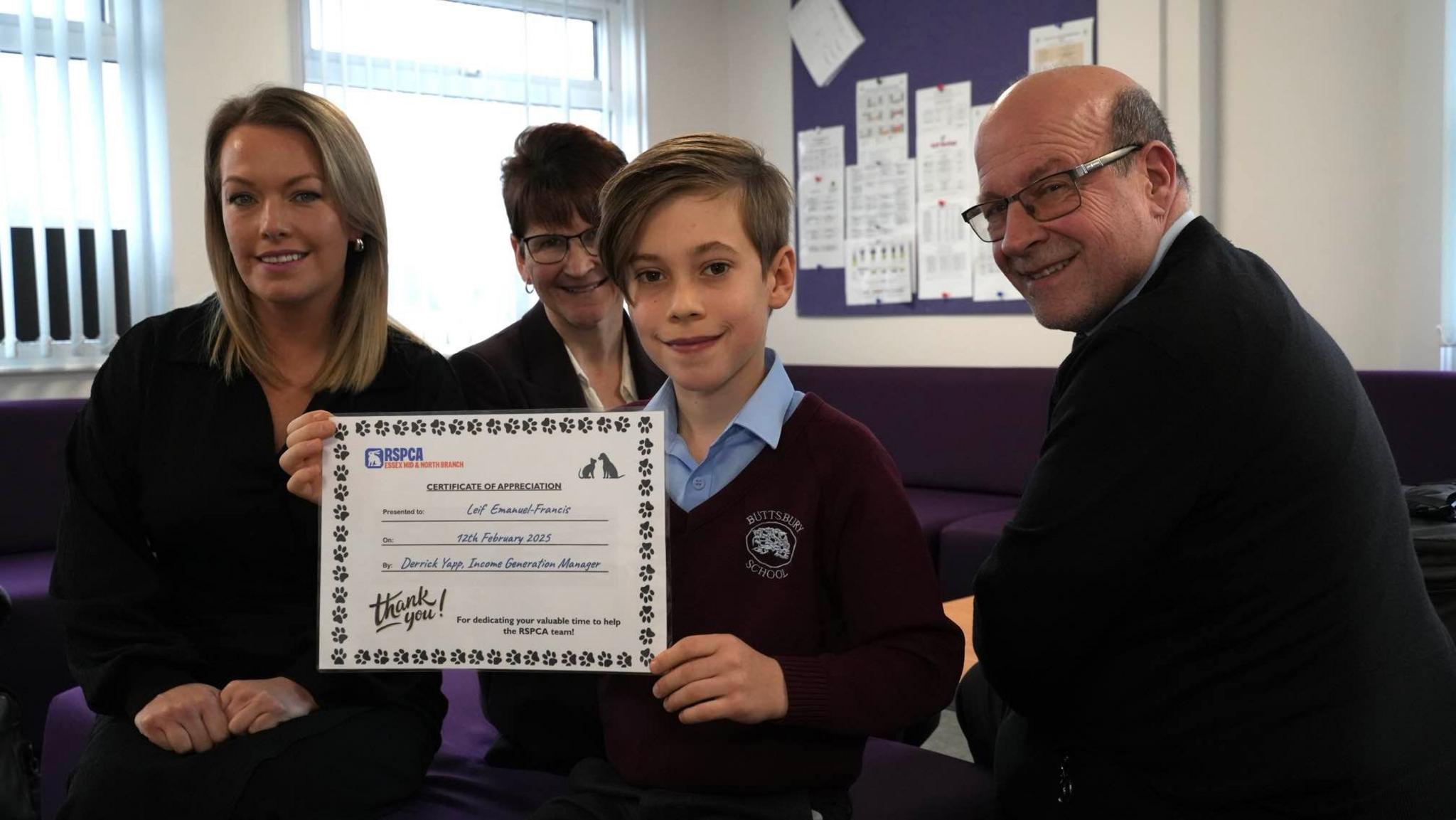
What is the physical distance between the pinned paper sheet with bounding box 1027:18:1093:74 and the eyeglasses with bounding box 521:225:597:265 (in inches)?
110

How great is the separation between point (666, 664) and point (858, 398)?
12.6ft

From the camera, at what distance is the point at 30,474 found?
380 cm

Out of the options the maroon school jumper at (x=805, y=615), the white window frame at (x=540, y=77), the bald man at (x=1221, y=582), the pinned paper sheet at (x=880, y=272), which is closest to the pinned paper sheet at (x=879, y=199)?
the pinned paper sheet at (x=880, y=272)

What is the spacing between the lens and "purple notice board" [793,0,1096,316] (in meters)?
4.63

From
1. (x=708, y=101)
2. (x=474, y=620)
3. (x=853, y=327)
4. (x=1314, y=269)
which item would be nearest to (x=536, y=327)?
(x=474, y=620)

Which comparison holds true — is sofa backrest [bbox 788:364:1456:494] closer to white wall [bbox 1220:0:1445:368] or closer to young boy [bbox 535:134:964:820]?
white wall [bbox 1220:0:1445:368]

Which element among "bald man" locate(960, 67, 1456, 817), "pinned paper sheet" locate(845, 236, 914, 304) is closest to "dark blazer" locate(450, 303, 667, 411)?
"bald man" locate(960, 67, 1456, 817)

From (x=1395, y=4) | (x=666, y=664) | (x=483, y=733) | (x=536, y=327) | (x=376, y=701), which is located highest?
(x=1395, y=4)

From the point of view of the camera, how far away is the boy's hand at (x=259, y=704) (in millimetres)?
1567

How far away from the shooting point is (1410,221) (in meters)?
3.75

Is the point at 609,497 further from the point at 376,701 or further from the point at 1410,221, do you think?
the point at 1410,221

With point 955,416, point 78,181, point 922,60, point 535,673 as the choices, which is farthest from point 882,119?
point 535,673

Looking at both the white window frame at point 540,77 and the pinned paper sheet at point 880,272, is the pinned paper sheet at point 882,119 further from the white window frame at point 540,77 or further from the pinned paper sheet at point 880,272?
the white window frame at point 540,77

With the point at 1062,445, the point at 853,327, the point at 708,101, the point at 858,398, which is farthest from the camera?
the point at 708,101
